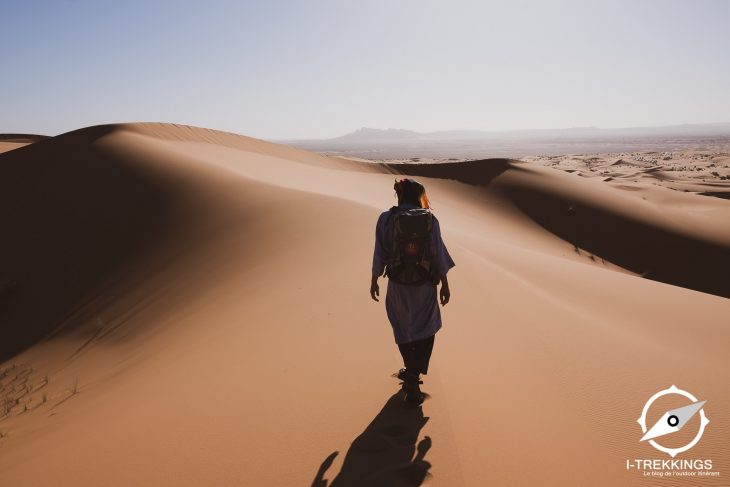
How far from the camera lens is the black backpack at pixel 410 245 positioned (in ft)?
8.74

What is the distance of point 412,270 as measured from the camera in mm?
2754

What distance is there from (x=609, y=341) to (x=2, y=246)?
1133cm

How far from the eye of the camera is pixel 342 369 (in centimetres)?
311

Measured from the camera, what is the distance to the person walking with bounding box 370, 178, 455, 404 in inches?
106

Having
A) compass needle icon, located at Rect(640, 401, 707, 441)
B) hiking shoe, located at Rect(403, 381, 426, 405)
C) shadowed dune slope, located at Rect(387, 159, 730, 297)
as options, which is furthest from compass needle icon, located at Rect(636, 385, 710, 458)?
shadowed dune slope, located at Rect(387, 159, 730, 297)

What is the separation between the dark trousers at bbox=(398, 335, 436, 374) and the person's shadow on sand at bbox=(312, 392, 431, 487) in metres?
0.26

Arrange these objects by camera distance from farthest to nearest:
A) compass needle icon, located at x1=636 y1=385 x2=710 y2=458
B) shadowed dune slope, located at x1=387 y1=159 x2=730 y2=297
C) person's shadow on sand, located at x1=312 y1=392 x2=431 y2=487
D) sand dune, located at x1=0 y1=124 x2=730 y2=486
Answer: shadowed dune slope, located at x1=387 y1=159 x2=730 y2=297 < compass needle icon, located at x1=636 y1=385 x2=710 y2=458 < sand dune, located at x1=0 y1=124 x2=730 y2=486 < person's shadow on sand, located at x1=312 y1=392 x2=431 y2=487

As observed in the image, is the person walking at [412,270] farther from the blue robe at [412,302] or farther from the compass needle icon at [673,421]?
the compass needle icon at [673,421]

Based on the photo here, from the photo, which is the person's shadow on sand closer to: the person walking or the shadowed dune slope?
the person walking

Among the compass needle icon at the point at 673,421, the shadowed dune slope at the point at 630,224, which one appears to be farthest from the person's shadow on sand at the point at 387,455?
the shadowed dune slope at the point at 630,224

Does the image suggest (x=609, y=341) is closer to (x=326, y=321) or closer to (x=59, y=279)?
(x=326, y=321)

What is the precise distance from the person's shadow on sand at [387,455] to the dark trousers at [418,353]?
0.86ft

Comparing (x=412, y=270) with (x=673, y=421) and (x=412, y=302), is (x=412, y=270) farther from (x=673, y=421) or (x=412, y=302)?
(x=673, y=421)

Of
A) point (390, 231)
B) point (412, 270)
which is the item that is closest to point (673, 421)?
point (412, 270)
